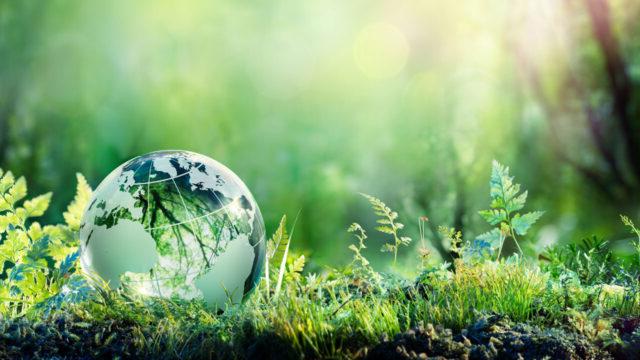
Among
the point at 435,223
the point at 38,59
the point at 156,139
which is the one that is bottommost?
the point at 435,223

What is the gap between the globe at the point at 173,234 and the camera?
14.8 ft

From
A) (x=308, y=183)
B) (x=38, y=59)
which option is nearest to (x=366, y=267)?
(x=308, y=183)

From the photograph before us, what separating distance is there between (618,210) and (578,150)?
94 centimetres

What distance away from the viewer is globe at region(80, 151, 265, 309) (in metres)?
4.52

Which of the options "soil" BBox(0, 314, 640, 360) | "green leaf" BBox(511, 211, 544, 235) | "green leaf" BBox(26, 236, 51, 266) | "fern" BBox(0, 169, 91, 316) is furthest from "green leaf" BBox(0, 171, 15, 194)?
"green leaf" BBox(511, 211, 544, 235)

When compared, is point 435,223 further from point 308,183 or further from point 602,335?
point 602,335

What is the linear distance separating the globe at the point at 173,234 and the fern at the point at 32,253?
23cm

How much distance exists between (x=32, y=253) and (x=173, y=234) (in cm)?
94

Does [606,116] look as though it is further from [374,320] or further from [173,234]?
[173,234]

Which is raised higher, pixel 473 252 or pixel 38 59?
pixel 38 59

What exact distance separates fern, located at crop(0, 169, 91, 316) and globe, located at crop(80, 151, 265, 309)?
234mm

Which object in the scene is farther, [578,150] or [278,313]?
[578,150]

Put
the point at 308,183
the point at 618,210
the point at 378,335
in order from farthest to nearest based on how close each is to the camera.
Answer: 1. the point at 618,210
2. the point at 308,183
3. the point at 378,335

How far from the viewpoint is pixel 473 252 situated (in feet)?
16.1
